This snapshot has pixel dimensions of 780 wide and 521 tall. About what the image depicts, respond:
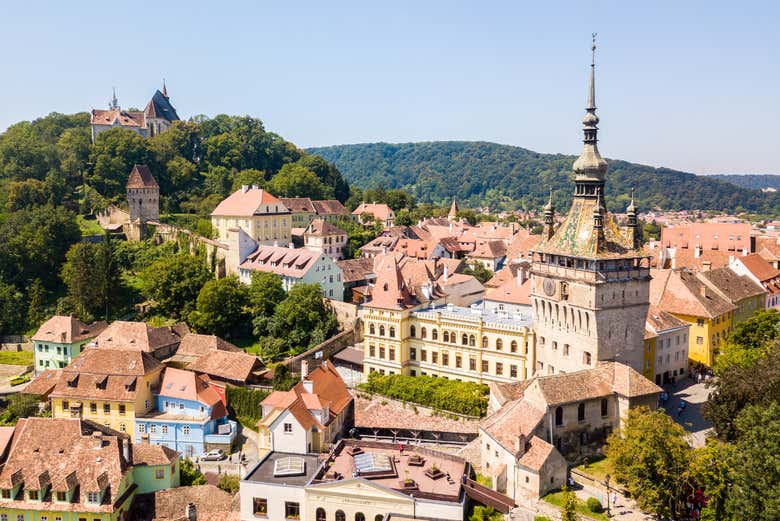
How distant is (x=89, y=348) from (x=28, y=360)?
16.2 meters

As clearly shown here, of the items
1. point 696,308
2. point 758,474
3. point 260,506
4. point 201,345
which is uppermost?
point 696,308

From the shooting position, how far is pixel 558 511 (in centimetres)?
3466

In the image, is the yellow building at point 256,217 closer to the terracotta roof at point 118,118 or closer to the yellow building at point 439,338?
the yellow building at point 439,338

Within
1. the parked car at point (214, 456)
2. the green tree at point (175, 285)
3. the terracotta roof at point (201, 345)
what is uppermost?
the green tree at point (175, 285)

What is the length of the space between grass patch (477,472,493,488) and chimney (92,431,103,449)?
24120 millimetres

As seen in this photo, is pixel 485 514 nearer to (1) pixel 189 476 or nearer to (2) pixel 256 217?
(1) pixel 189 476

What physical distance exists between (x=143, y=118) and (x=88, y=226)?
39.0 m

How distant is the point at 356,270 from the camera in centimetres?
7894

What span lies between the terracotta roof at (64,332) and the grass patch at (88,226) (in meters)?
28.1

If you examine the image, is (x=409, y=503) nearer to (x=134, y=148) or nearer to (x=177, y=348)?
(x=177, y=348)

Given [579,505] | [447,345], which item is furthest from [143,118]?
[579,505]

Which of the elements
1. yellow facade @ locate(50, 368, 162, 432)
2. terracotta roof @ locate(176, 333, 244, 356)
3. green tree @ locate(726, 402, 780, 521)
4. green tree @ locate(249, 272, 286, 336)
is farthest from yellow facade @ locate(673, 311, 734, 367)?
yellow facade @ locate(50, 368, 162, 432)

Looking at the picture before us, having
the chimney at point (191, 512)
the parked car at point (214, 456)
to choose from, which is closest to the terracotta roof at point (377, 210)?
the parked car at point (214, 456)

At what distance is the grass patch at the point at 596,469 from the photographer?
38312 millimetres
